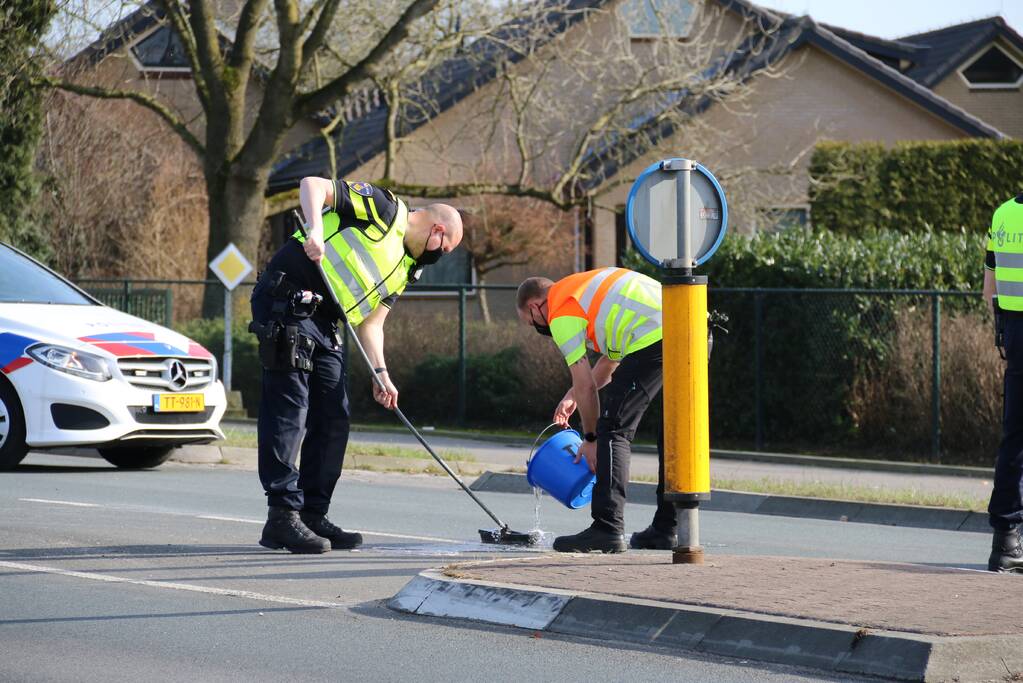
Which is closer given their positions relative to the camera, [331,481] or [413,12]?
[331,481]

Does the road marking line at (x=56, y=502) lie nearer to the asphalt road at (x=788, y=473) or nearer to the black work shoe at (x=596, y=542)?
the black work shoe at (x=596, y=542)

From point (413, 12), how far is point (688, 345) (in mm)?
14475

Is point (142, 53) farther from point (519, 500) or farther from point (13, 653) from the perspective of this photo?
point (13, 653)

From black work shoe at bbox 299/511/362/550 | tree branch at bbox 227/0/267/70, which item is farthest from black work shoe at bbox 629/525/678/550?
tree branch at bbox 227/0/267/70

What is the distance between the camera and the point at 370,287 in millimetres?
8203

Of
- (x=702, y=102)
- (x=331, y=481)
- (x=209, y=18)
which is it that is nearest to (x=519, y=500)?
(x=331, y=481)

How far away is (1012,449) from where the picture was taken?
8242mm

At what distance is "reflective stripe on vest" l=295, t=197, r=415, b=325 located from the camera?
8.13m

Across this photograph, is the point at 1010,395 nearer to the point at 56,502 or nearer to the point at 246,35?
the point at 56,502

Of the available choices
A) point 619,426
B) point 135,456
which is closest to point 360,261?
point 619,426

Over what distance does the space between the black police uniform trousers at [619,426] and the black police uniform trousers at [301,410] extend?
4.51ft

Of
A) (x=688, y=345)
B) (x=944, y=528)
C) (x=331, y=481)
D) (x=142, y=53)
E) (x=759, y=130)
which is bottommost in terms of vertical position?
(x=944, y=528)

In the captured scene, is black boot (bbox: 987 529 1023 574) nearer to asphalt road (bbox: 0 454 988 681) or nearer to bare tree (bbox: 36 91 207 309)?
asphalt road (bbox: 0 454 988 681)

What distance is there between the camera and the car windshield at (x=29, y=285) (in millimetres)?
12445
